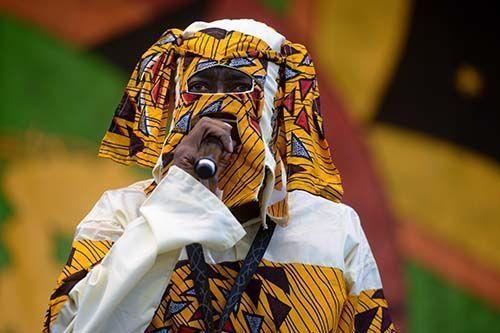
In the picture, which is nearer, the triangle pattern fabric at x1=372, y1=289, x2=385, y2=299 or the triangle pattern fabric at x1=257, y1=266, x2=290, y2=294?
the triangle pattern fabric at x1=257, y1=266, x2=290, y2=294

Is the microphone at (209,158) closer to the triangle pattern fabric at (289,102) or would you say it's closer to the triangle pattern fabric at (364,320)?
the triangle pattern fabric at (289,102)

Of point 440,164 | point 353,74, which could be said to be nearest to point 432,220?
point 440,164

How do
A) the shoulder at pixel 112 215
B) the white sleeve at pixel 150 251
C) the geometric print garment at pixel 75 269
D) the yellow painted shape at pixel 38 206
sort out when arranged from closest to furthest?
the white sleeve at pixel 150 251
the geometric print garment at pixel 75 269
the shoulder at pixel 112 215
the yellow painted shape at pixel 38 206

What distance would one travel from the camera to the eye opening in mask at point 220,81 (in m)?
2.40

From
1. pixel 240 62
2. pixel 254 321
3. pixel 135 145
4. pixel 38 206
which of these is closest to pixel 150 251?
pixel 254 321

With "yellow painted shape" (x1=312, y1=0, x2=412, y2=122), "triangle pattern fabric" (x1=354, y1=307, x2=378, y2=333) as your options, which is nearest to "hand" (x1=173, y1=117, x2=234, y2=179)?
"triangle pattern fabric" (x1=354, y1=307, x2=378, y2=333)

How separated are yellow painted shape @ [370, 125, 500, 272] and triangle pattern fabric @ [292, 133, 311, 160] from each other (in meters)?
2.34

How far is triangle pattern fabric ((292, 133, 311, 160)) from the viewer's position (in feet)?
8.05

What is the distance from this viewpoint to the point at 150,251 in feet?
7.02

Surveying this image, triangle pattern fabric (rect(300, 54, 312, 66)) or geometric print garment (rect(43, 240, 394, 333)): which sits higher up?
triangle pattern fabric (rect(300, 54, 312, 66))

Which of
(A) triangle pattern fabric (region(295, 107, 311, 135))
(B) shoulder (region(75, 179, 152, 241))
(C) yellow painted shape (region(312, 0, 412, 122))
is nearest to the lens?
(B) shoulder (region(75, 179, 152, 241))

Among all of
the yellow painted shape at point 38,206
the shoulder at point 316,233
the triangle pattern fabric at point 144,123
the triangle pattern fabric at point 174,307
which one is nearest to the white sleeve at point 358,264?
the shoulder at point 316,233

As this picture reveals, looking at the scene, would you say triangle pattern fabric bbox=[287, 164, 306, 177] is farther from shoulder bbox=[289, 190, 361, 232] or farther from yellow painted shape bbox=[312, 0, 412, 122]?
yellow painted shape bbox=[312, 0, 412, 122]

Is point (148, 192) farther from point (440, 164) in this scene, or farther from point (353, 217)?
point (440, 164)
